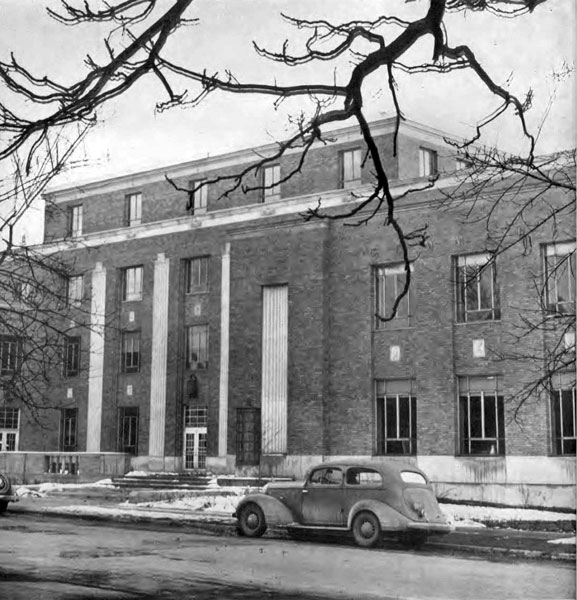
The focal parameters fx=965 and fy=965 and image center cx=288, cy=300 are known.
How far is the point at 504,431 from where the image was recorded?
13.8 metres

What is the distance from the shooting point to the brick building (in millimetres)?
11992

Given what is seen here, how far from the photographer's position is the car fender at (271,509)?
443 inches

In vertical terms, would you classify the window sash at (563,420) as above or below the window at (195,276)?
below

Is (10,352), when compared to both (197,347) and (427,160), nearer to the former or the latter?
(427,160)

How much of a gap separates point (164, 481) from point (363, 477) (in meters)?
4.42

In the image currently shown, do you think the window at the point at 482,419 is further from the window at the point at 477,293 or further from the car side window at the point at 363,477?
the car side window at the point at 363,477

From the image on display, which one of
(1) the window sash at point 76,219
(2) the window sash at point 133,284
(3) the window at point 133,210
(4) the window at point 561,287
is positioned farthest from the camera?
(2) the window sash at point 133,284

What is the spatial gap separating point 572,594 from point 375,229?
8331 millimetres

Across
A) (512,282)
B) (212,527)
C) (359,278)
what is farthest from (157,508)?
(512,282)

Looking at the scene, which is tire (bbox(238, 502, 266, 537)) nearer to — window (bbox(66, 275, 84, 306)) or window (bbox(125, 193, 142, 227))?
window (bbox(66, 275, 84, 306))

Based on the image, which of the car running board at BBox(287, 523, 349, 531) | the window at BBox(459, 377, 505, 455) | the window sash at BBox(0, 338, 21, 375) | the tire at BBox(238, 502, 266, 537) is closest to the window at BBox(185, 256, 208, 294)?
the window at BBox(459, 377, 505, 455)

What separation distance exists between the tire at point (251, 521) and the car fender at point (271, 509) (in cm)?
6

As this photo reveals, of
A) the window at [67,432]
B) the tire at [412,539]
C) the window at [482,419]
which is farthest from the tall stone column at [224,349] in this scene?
the window at [482,419]

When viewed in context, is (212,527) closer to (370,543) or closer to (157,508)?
(157,508)
